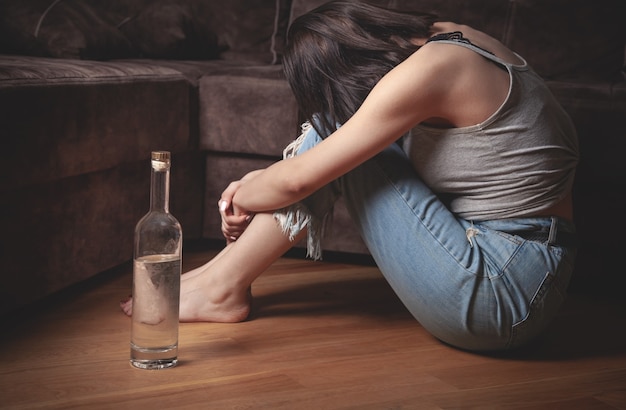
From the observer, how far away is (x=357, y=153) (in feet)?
4.55

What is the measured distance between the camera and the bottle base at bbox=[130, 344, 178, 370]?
139 cm

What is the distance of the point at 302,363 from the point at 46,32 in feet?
4.26

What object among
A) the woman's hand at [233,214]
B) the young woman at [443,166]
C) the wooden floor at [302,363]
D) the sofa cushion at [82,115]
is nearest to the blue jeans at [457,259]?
the young woman at [443,166]

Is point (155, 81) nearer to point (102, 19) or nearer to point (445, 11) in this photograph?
point (102, 19)

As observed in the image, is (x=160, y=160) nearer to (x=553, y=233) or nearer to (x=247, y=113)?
(x=553, y=233)

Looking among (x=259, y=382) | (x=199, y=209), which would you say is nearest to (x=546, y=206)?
(x=259, y=382)

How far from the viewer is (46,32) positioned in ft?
7.23

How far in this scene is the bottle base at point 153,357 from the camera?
1.39 meters

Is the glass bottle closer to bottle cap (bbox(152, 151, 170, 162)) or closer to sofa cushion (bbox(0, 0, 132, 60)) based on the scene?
bottle cap (bbox(152, 151, 170, 162))

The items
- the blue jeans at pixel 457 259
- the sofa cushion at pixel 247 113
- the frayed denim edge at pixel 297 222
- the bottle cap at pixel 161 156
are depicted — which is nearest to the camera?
the bottle cap at pixel 161 156

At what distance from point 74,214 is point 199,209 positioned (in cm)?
60

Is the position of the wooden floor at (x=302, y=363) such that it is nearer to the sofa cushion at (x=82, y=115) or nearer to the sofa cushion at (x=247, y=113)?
the sofa cushion at (x=82, y=115)

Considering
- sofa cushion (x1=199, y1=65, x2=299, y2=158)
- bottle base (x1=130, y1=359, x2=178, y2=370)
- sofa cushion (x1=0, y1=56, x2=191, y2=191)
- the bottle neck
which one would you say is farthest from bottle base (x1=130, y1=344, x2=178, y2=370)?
sofa cushion (x1=199, y1=65, x2=299, y2=158)

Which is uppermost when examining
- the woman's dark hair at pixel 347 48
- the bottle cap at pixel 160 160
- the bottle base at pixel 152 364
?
the woman's dark hair at pixel 347 48
